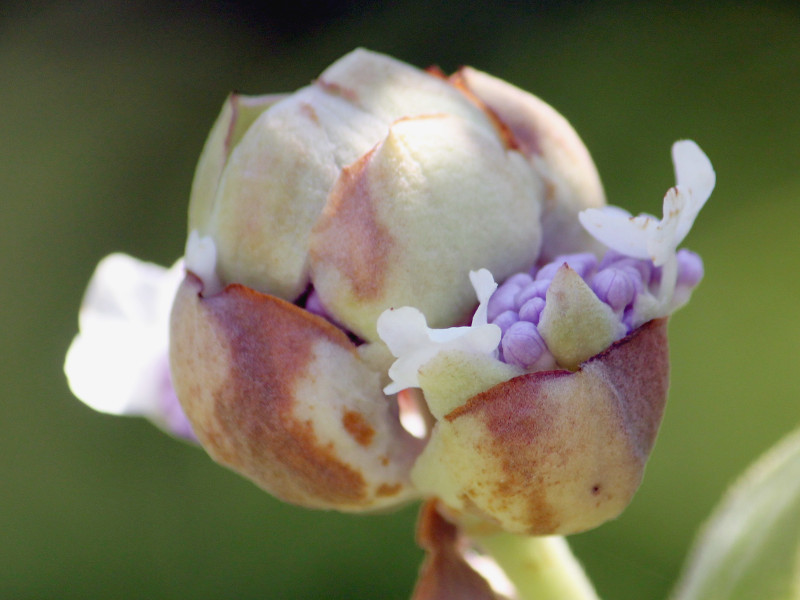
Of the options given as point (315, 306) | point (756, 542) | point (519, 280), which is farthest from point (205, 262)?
point (756, 542)

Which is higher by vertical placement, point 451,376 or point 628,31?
point 628,31

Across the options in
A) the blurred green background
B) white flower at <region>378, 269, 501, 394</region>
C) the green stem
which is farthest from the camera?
the blurred green background

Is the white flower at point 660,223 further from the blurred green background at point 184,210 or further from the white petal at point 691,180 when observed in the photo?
the blurred green background at point 184,210

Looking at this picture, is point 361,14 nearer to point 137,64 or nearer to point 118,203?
point 137,64

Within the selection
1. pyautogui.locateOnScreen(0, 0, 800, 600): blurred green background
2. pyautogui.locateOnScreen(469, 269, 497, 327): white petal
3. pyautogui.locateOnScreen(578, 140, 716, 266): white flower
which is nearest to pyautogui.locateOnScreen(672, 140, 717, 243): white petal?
pyautogui.locateOnScreen(578, 140, 716, 266): white flower

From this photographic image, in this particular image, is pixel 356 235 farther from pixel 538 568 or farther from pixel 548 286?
pixel 538 568

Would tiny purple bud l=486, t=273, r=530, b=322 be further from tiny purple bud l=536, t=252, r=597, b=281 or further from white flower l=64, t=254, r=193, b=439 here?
white flower l=64, t=254, r=193, b=439

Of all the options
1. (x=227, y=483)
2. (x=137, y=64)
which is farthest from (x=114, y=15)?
(x=227, y=483)
